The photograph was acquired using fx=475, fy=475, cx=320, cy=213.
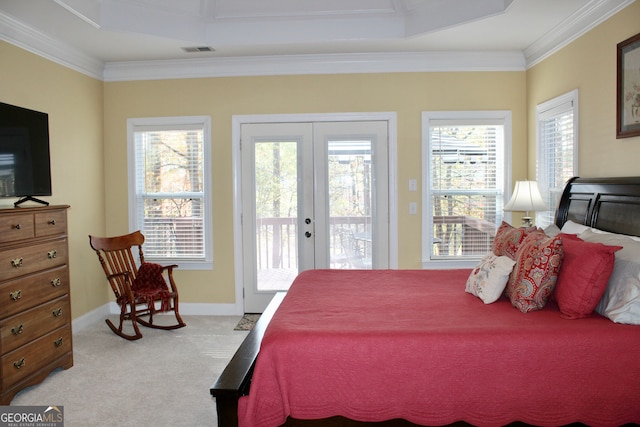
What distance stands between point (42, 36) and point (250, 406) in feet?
12.1

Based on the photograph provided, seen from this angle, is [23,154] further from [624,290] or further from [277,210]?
[624,290]

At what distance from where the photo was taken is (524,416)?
2.09 meters

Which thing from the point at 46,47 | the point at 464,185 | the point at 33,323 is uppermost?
the point at 46,47

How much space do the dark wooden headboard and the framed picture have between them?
0.36m

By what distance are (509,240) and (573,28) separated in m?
1.98

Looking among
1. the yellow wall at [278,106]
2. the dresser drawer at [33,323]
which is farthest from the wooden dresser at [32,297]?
the yellow wall at [278,106]

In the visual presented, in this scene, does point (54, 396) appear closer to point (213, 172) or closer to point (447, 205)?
point (213, 172)

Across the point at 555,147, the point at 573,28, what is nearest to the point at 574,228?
the point at 555,147

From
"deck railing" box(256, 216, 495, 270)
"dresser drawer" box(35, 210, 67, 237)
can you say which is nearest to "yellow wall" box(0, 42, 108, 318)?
"dresser drawer" box(35, 210, 67, 237)

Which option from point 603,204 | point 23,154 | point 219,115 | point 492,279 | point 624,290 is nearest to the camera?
point 624,290

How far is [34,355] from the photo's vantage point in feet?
10.7

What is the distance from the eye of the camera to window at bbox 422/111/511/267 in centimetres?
490

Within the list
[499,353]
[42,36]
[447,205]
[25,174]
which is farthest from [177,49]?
[499,353]

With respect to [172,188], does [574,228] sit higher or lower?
lower
